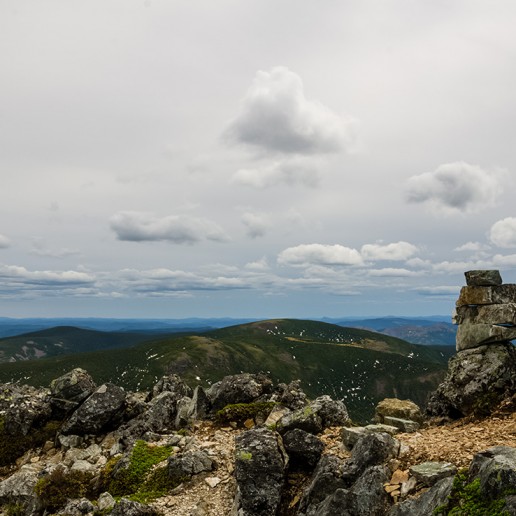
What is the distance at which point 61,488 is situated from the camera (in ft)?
64.1

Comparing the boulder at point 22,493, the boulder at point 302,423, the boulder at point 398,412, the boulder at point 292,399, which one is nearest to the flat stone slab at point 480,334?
the boulder at point 398,412

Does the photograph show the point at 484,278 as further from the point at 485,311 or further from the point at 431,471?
the point at 431,471

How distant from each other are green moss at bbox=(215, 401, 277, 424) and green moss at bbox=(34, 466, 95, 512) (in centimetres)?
793

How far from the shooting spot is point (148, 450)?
21266 mm

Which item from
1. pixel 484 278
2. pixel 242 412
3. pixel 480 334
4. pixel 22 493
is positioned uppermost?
pixel 484 278

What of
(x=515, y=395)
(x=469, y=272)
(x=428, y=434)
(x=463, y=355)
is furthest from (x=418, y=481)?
(x=469, y=272)

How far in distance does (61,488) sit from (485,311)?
2501 cm

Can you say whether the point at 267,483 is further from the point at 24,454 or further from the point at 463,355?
the point at 24,454

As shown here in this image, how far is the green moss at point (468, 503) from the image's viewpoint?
35.3ft

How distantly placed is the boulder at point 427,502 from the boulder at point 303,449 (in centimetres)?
523

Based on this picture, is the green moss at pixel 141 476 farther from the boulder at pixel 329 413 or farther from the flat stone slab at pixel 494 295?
the flat stone slab at pixel 494 295

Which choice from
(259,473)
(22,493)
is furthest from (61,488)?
(259,473)

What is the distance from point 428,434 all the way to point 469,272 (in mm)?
10909

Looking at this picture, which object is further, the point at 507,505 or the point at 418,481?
the point at 418,481
